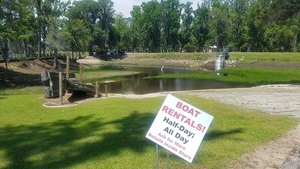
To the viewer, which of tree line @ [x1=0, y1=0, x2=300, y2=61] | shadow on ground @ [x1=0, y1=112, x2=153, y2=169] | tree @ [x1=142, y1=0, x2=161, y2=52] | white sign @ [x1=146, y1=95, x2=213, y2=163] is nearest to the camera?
white sign @ [x1=146, y1=95, x2=213, y2=163]

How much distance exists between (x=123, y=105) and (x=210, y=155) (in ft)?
24.1

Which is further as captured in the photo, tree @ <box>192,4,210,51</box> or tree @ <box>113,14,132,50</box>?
tree @ <box>113,14,132,50</box>

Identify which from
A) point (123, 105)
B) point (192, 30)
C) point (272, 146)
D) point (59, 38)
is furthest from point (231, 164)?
point (192, 30)

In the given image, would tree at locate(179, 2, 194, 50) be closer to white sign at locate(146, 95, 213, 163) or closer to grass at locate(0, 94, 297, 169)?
grass at locate(0, 94, 297, 169)

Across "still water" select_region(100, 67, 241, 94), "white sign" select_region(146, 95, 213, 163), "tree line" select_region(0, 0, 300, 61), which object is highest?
"tree line" select_region(0, 0, 300, 61)

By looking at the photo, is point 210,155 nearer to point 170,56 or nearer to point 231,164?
point 231,164

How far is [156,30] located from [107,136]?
90.5 meters

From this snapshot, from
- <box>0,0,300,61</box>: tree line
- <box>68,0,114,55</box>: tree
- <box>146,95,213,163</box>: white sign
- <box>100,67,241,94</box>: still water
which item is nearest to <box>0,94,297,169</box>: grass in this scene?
<box>146,95,213,163</box>: white sign

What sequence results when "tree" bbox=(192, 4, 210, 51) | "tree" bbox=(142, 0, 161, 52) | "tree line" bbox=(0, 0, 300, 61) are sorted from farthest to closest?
1. "tree" bbox=(142, 0, 161, 52)
2. "tree" bbox=(192, 4, 210, 51)
3. "tree line" bbox=(0, 0, 300, 61)

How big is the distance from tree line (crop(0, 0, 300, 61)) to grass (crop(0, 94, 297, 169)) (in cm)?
4063

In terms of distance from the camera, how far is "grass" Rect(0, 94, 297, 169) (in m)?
7.60

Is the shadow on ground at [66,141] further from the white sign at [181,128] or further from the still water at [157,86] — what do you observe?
the still water at [157,86]

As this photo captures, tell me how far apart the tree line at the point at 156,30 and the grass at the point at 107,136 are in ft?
133

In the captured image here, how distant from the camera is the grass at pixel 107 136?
7602mm
